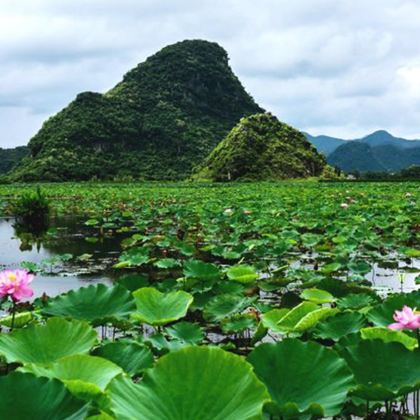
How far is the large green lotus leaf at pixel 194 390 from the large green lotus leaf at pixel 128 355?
469 mm

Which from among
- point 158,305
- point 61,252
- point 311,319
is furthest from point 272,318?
point 61,252

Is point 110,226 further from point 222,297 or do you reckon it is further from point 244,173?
point 244,173

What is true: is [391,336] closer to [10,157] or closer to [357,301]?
[357,301]

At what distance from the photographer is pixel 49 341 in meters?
1.66

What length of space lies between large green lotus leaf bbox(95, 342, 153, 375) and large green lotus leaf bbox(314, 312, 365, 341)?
2.30 feet

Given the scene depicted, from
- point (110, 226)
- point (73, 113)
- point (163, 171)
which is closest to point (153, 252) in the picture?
point (110, 226)

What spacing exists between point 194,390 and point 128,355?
1.87 feet

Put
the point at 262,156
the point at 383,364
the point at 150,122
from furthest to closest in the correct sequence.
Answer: the point at 150,122 < the point at 262,156 < the point at 383,364

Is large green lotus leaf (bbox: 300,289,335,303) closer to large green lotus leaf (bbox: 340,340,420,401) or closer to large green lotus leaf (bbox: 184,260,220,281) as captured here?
large green lotus leaf (bbox: 184,260,220,281)

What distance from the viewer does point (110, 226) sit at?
27.8ft

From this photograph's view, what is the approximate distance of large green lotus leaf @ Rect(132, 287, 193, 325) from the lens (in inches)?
89.6

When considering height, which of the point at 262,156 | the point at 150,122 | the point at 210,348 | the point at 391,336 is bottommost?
the point at 391,336

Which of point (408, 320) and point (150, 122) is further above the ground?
point (150, 122)

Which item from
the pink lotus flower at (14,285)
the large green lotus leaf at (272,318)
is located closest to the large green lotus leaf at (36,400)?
the pink lotus flower at (14,285)
